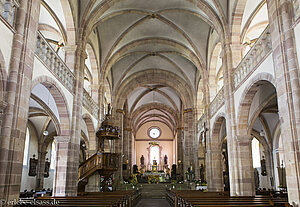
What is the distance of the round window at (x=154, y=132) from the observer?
46406mm

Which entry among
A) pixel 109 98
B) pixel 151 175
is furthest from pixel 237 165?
pixel 151 175

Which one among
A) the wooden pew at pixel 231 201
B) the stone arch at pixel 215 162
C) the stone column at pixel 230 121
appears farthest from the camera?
the stone arch at pixel 215 162

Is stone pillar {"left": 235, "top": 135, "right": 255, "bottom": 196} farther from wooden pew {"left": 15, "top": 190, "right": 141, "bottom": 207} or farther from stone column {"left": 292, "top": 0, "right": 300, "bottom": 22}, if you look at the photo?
stone column {"left": 292, "top": 0, "right": 300, "bottom": 22}

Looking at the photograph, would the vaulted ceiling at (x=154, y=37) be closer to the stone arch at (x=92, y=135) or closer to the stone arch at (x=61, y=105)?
the stone arch at (x=92, y=135)

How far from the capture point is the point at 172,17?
17.7 m

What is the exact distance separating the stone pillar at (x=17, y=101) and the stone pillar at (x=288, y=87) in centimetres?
713

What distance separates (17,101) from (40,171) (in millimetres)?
17666

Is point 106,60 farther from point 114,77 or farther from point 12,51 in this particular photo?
point 12,51

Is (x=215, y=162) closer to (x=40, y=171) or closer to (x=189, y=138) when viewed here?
(x=189, y=138)

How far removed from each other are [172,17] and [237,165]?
405 inches

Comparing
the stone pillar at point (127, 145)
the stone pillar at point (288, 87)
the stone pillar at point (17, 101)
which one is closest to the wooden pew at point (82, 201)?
the stone pillar at point (17, 101)

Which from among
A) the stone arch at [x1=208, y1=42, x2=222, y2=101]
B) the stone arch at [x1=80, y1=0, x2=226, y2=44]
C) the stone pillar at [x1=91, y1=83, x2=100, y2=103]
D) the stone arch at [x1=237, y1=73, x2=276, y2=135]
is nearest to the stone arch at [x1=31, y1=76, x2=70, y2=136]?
the stone arch at [x1=80, y1=0, x2=226, y2=44]

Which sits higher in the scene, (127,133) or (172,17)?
(172,17)

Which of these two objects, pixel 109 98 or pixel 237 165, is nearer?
pixel 237 165
